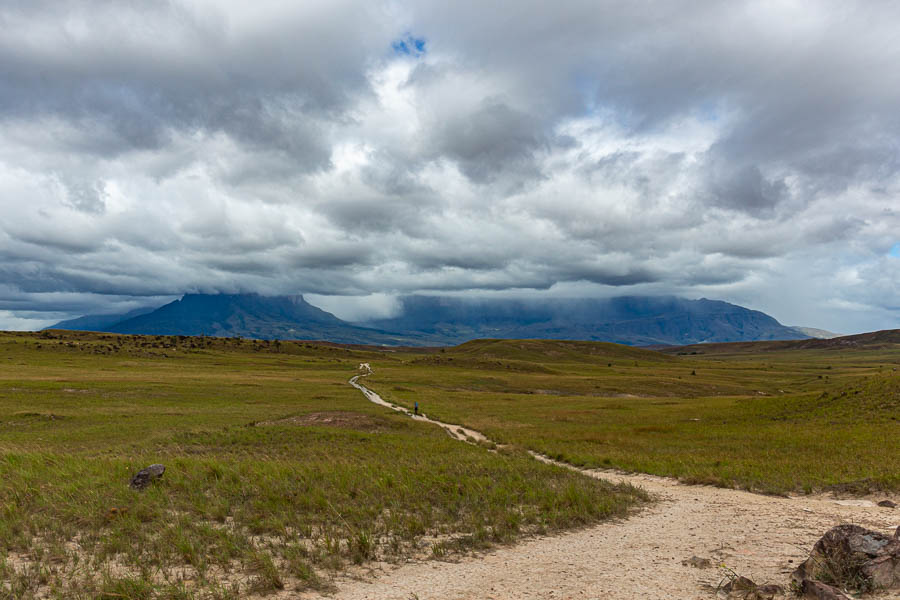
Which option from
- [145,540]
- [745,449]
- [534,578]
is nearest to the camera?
[534,578]

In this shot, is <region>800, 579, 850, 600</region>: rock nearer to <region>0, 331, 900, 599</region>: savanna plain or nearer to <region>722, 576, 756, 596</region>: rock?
<region>722, 576, 756, 596</region>: rock

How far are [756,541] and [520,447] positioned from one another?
1914 centimetres

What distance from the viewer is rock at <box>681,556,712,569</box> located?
11210mm

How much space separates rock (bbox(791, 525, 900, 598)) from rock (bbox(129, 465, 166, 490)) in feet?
61.3

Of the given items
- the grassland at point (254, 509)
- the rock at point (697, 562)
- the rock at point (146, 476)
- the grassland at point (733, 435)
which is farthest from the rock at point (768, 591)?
the rock at point (146, 476)

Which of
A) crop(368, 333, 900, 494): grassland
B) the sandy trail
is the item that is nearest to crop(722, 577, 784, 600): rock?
the sandy trail

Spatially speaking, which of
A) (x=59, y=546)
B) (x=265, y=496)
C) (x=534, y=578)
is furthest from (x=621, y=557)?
(x=59, y=546)

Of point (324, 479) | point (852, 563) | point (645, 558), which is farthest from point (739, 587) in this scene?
point (324, 479)

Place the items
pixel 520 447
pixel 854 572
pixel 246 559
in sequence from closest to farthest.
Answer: pixel 854 572, pixel 246 559, pixel 520 447

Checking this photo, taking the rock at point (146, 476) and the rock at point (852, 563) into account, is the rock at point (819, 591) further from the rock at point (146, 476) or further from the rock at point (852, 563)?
the rock at point (146, 476)

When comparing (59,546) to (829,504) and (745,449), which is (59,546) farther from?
(745,449)

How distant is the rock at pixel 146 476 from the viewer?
16.2 metres

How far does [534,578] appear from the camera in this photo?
10734 millimetres

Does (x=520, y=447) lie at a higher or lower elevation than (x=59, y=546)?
lower
